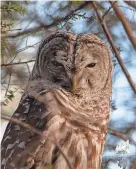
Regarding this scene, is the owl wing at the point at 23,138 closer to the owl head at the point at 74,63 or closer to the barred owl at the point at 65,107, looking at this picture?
the barred owl at the point at 65,107

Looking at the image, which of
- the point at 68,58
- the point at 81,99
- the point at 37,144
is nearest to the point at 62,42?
the point at 68,58

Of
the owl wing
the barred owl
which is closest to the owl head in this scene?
the barred owl

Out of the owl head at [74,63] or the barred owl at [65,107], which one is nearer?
the barred owl at [65,107]

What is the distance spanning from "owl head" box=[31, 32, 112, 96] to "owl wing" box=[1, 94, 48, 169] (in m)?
0.24

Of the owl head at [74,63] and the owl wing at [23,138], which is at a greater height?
the owl head at [74,63]

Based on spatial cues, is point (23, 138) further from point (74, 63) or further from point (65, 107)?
point (74, 63)

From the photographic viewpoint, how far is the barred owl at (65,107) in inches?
129

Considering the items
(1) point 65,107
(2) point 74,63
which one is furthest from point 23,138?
(2) point 74,63

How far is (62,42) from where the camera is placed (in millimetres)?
3629

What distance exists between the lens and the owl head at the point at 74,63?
3545mm

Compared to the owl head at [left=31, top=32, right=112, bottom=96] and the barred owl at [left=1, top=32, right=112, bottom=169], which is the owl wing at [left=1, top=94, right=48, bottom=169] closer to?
the barred owl at [left=1, top=32, right=112, bottom=169]

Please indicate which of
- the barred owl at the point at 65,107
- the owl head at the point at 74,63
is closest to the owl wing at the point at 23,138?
the barred owl at the point at 65,107

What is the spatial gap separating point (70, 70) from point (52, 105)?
0.23 meters

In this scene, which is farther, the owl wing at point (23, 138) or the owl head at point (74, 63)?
the owl head at point (74, 63)
